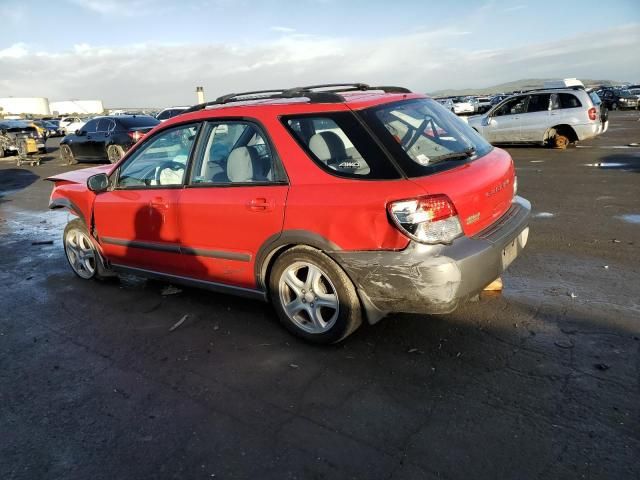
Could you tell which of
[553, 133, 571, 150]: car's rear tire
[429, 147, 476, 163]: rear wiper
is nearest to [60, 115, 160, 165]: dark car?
[553, 133, 571, 150]: car's rear tire

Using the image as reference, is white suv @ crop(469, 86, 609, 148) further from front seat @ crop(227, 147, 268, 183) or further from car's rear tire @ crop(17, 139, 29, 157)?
car's rear tire @ crop(17, 139, 29, 157)

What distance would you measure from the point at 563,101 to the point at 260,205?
1371 cm

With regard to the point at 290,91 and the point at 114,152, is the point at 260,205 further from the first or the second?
the point at 114,152

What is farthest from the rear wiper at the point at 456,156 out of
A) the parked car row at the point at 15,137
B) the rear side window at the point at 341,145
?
the parked car row at the point at 15,137

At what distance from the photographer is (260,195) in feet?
11.4

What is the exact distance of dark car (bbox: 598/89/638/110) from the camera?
127 ft

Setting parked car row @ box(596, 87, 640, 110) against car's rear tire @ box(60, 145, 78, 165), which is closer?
car's rear tire @ box(60, 145, 78, 165)

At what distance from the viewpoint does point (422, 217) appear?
2.92 meters

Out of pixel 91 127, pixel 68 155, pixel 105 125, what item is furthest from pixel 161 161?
pixel 68 155

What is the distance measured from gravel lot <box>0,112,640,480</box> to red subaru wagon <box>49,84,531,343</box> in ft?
1.34

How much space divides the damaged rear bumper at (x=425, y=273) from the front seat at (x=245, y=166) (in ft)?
2.83

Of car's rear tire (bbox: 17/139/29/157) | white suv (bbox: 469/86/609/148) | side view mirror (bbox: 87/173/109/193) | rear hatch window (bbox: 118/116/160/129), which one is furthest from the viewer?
car's rear tire (bbox: 17/139/29/157)

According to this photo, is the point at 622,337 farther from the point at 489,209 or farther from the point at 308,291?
the point at 308,291

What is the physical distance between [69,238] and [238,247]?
2.63 m
